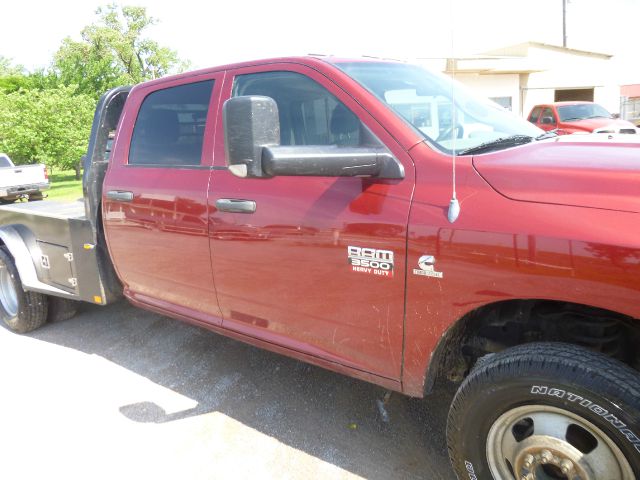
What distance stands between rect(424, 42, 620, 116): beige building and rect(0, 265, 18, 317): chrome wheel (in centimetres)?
2139

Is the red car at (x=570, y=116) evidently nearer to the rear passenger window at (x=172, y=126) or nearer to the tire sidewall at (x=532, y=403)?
the rear passenger window at (x=172, y=126)

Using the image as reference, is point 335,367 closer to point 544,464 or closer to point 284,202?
point 284,202

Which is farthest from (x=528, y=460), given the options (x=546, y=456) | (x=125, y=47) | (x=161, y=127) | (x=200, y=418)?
(x=125, y=47)

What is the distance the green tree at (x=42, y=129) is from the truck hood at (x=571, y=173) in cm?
2196

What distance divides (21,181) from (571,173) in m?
17.7

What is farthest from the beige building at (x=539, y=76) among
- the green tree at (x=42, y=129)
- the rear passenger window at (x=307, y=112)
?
the rear passenger window at (x=307, y=112)

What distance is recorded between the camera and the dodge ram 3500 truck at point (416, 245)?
6.23 feet

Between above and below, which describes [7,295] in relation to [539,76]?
below

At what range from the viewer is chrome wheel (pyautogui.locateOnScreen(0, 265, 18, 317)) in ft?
16.1

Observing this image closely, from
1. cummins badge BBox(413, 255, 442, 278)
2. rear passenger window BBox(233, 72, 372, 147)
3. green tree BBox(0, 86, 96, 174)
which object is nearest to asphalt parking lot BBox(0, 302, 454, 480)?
cummins badge BBox(413, 255, 442, 278)

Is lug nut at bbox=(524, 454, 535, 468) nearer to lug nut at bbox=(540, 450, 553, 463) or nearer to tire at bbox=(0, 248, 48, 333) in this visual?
lug nut at bbox=(540, 450, 553, 463)

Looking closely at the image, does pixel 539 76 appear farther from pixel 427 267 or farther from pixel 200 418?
pixel 427 267

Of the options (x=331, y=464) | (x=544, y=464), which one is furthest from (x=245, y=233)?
(x=544, y=464)

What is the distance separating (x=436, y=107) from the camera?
284cm
